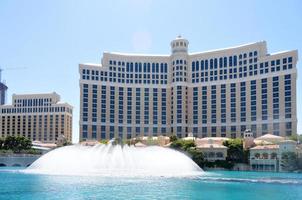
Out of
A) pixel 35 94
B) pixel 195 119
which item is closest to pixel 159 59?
pixel 195 119

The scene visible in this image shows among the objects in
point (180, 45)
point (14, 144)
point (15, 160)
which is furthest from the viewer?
point (180, 45)

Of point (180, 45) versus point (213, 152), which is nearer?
point (213, 152)

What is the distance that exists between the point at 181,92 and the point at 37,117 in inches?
2937

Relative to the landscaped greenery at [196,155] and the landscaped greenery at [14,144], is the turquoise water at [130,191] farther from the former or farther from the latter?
the landscaped greenery at [14,144]

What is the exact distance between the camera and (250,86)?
Result: 144m

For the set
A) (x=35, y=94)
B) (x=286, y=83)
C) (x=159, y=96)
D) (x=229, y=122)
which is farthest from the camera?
(x=35, y=94)

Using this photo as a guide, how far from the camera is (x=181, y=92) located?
501 feet

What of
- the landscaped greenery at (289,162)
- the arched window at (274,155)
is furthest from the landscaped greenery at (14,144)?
the landscaped greenery at (289,162)

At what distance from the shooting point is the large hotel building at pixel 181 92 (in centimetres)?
14212

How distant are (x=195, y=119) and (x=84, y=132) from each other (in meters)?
39.7

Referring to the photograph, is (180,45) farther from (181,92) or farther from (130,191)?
(130,191)

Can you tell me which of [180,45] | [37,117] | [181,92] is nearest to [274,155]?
[181,92]

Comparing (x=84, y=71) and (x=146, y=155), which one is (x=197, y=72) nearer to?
(x=84, y=71)

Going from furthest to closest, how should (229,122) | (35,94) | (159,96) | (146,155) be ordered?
1. (35,94)
2. (159,96)
3. (229,122)
4. (146,155)
